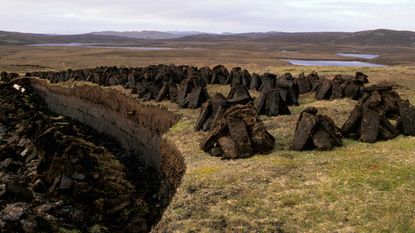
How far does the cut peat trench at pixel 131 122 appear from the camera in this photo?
2120cm

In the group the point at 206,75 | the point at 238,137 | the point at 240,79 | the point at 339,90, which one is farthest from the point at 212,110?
the point at 206,75

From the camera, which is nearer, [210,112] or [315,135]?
[315,135]

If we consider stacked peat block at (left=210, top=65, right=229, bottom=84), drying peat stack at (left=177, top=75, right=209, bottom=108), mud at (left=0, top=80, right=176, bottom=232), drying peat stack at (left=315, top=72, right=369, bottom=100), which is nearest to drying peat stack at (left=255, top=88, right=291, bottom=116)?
drying peat stack at (left=177, top=75, right=209, bottom=108)

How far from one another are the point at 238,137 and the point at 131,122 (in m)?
16.0

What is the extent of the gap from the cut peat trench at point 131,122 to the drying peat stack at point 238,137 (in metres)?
1.66

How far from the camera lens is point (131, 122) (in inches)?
1304

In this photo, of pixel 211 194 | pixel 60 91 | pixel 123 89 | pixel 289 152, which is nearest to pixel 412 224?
pixel 211 194

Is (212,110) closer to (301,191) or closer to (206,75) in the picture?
(301,191)

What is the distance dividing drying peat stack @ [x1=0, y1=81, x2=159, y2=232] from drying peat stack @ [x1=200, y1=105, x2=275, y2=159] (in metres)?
4.07

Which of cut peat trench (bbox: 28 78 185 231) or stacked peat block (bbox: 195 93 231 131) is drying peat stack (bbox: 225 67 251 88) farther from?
stacked peat block (bbox: 195 93 231 131)

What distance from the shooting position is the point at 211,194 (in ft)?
47.2

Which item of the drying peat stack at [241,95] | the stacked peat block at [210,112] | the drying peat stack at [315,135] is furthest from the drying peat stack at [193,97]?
the drying peat stack at [315,135]

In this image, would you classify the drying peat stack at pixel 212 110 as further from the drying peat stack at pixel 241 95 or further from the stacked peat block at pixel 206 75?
the stacked peat block at pixel 206 75

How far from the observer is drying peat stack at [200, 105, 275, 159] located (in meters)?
18.4
